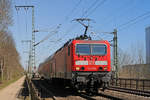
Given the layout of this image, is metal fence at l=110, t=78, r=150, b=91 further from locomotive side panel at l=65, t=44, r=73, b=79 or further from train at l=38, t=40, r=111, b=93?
locomotive side panel at l=65, t=44, r=73, b=79

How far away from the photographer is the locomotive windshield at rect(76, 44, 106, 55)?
52.2 ft

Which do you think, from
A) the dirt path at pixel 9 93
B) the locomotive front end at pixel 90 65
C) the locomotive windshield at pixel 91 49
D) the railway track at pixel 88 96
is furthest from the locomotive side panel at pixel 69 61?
the dirt path at pixel 9 93

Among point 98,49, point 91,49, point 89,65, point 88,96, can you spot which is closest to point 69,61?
point 89,65

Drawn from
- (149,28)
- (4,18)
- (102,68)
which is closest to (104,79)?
(102,68)

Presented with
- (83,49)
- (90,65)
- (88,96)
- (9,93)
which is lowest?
(9,93)

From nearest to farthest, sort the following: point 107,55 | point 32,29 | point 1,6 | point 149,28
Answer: point 107,55 → point 1,6 → point 32,29 → point 149,28

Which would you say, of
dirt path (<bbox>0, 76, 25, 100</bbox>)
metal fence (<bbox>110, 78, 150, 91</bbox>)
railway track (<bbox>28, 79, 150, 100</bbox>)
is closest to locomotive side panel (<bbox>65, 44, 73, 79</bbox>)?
railway track (<bbox>28, 79, 150, 100</bbox>)

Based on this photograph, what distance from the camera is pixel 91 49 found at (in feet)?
52.5

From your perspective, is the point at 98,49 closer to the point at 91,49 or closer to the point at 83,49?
the point at 91,49

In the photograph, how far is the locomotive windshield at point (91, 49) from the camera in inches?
626

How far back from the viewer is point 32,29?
3042 centimetres

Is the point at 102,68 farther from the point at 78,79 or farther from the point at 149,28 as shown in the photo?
the point at 149,28

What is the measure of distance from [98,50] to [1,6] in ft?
39.9

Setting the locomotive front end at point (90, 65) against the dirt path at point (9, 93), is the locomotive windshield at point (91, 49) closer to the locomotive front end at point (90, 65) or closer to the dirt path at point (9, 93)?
the locomotive front end at point (90, 65)
